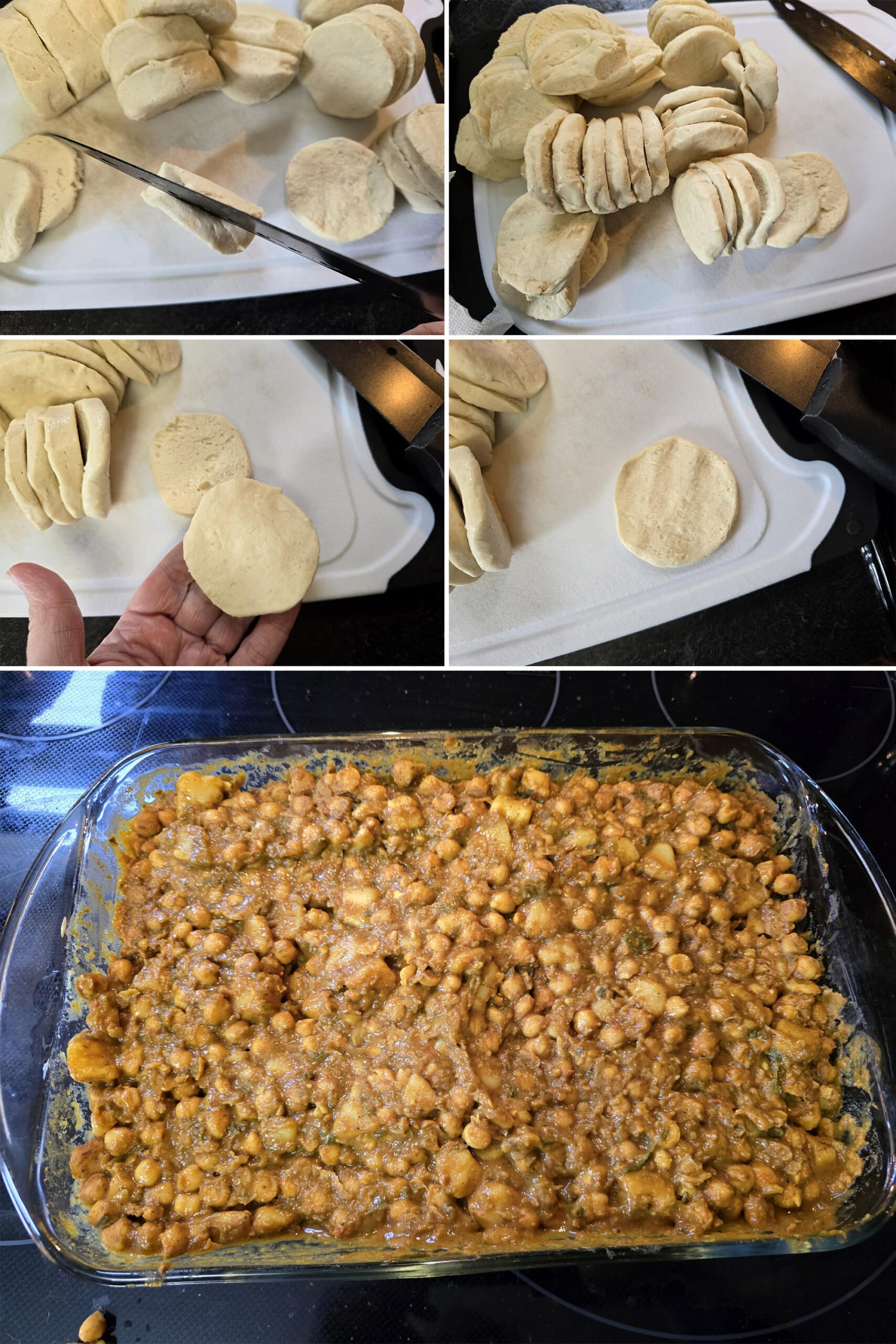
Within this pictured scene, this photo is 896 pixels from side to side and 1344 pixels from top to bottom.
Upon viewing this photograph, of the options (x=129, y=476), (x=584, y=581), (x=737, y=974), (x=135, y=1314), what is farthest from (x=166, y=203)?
(x=135, y=1314)

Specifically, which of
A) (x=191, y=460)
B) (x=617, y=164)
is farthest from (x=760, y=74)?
(x=191, y=460)

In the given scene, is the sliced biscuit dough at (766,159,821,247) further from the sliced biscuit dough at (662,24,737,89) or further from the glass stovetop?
the glass stovetop

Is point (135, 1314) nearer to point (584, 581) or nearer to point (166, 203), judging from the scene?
point (584, 581)

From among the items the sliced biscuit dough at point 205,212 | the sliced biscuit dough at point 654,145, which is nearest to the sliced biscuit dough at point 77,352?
the sliced biscuit dough at point 205,212

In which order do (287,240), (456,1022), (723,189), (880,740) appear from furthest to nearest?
1. (880,740)
2. (287,240)
3. (723,189)
4. (456,1022)

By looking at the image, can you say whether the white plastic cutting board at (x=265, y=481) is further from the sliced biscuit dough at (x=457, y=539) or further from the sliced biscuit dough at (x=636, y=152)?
the sliced biscuit dough at (x=636, y=152)

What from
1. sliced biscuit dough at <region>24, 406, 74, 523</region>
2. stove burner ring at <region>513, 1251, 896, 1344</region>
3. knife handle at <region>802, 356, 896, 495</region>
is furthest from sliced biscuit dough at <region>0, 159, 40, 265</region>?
stove burner ring at <region>513, 1251, 896, 1344</region>

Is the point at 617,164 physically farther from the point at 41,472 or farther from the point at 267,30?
the point at 41,472
